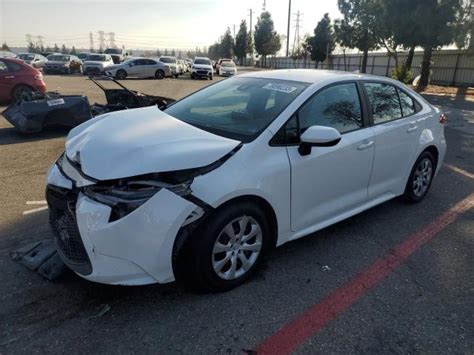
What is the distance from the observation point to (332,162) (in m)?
3.51

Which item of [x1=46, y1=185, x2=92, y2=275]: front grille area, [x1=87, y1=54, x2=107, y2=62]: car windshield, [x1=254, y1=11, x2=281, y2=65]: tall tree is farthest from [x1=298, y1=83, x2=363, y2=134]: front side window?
[x1=254, y1=11, x2=281, y2=65]: tall tree

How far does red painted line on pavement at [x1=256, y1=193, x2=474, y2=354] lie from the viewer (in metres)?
2.57

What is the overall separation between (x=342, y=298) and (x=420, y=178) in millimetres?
2534

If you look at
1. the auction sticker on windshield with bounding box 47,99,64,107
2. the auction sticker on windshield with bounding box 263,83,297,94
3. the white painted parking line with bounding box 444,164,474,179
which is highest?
the auction sticker on windshield with bounding box 263,83,297,94

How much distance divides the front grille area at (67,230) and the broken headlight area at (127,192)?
24cm

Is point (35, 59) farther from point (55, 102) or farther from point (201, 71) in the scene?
point (55, 102)

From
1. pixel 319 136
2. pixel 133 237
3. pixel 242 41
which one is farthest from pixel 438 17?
pixel 242 41

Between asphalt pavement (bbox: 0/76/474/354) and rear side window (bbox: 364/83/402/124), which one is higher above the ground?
rear side window (bbox: 364/83/402/124)

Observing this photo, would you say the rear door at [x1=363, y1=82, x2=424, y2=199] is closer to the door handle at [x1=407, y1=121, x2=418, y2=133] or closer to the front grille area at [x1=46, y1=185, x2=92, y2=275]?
the door handle at [x1=407, y1=121, x2=418, y2=133]

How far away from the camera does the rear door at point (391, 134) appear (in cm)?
409

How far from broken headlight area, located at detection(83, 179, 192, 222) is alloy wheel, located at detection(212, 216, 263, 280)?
487 millimetres

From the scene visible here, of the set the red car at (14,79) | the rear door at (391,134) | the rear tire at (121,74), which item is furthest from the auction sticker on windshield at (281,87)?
the rear tire at (121,74)

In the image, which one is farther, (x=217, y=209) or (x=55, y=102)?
(x=55, y=102)

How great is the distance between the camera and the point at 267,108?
346 cm
